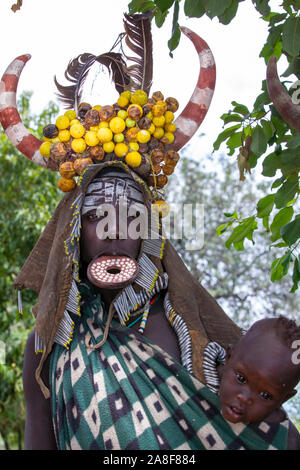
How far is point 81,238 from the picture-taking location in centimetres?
248

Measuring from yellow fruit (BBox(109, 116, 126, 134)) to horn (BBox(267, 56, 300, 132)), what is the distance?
73cm

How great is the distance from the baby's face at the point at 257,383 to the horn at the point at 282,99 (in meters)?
0.78

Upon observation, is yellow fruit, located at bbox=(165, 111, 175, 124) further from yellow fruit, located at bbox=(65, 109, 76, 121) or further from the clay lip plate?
the clay lip plate

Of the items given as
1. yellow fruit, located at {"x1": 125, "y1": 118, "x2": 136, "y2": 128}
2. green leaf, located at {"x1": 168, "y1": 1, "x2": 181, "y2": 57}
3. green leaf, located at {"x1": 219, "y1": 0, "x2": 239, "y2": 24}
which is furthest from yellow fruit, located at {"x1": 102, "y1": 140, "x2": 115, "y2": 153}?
green leaf, located at {"x1": 219, "y1": 0, "x2": 239, "y2": 24}

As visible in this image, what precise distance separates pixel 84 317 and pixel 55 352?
0.19 m

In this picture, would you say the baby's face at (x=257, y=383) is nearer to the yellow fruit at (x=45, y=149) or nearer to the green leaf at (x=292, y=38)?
the green leaf at (x=292, y=38)

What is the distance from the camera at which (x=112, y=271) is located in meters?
2.34

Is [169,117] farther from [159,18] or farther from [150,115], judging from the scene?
[159,18]

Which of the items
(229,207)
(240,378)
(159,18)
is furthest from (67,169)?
(229,207)

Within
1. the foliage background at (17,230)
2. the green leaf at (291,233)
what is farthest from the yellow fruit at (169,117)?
the foliage background at (17,230)

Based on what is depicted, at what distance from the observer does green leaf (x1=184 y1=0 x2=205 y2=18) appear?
2.20 m

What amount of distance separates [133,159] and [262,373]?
1093 mm

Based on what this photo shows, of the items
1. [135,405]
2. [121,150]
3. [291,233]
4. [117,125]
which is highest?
[117,125]
